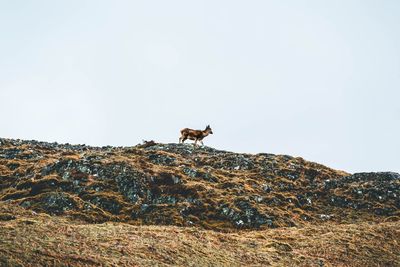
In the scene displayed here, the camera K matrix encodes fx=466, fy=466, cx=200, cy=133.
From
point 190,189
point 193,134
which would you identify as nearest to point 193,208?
point 190,189

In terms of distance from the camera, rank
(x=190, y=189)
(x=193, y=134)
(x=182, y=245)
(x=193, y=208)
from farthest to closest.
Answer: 1. (x=193, y=134)
2. (x=190, y=189)
3. (x=193, y=208)
4. (x=182, y=245)

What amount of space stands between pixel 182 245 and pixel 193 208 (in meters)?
11.1

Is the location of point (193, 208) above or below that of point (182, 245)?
above

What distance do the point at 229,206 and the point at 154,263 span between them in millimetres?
16226

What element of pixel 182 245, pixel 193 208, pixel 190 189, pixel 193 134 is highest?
pixel 193 134

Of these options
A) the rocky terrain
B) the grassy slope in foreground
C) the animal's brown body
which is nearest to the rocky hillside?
the rocky terrain

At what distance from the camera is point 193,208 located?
127 ft

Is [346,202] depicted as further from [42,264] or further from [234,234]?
[42,264]

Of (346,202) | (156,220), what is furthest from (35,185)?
(346,202)

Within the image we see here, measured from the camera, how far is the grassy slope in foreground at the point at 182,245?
2306cm

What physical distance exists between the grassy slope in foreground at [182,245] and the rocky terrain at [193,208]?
0.07 meters

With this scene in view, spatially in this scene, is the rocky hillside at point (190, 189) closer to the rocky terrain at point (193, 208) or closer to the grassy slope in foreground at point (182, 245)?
the rocky terrain at point (193, 208)

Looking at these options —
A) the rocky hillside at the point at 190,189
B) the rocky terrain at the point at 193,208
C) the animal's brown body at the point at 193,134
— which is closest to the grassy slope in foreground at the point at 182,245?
the rocky terrain at the point at 193,208

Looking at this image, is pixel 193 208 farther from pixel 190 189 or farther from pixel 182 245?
pixel 182 245
